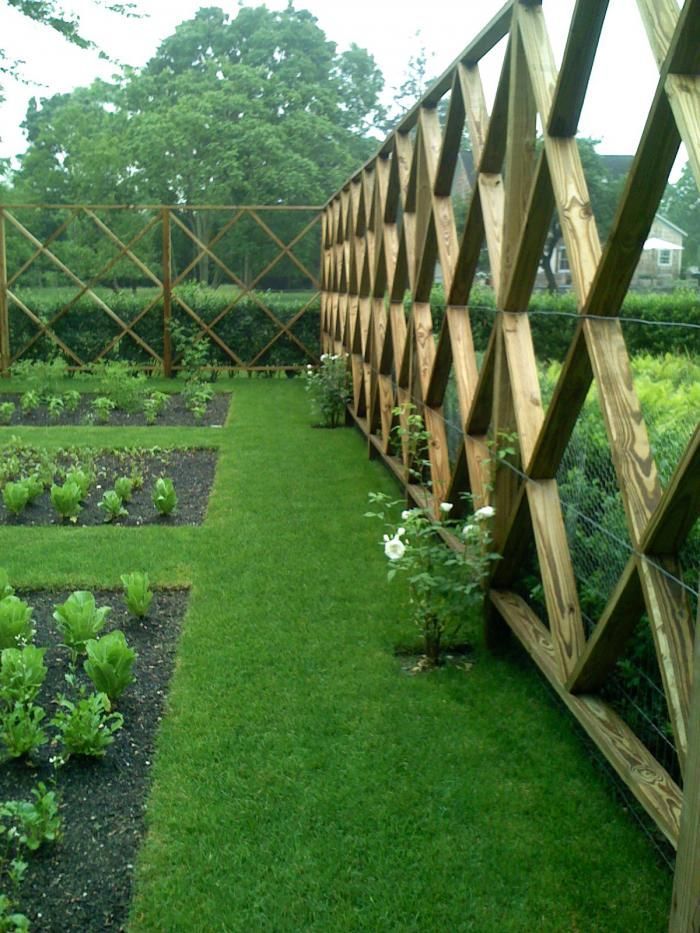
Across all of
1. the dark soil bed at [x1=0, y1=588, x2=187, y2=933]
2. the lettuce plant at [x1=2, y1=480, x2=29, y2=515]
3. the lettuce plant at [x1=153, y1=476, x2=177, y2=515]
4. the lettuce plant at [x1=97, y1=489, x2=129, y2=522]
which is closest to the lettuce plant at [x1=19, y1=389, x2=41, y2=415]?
the lettuce plant at [x1=2, y1=480, x2=29, y2=515]

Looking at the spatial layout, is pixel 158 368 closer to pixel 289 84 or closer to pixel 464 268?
pixel 464 268

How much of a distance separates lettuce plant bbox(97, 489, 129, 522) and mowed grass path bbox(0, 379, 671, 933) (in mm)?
1100

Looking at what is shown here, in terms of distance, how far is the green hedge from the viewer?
15914 millimetres

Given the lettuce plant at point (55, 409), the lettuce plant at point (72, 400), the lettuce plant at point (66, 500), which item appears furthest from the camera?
the lettuce plant at point (72, 400)

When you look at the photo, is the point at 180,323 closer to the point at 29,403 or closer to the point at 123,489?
the point at 29,403

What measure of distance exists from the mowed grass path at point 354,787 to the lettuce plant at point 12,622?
621 mm

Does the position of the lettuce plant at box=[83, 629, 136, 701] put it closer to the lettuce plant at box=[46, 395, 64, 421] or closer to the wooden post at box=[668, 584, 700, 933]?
the wooden post at box=[668, 584, 700, 933]

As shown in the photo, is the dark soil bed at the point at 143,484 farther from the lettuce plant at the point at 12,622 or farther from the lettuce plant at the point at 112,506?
the lettuce plant at the point at 12,622

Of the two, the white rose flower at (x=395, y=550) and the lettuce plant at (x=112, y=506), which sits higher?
the white rose flower at (x=395, y=550)

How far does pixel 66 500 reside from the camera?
6398mm

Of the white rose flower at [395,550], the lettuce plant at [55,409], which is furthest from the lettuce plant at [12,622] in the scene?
the lettuce plant at [55,409]

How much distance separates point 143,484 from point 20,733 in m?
4.59

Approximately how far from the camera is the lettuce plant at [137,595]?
448 centimetres

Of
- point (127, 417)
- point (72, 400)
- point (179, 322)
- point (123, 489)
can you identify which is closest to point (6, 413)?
point (72, 400)
